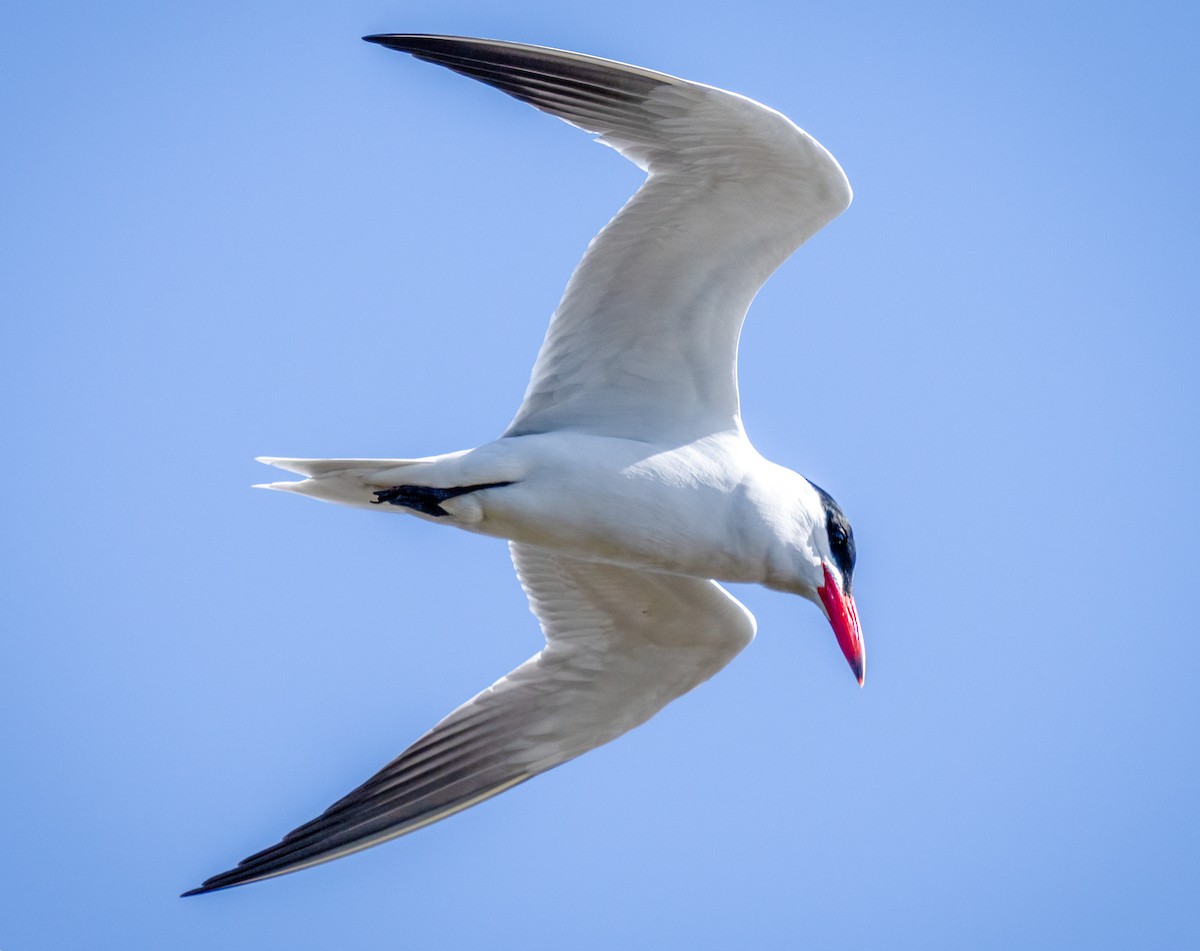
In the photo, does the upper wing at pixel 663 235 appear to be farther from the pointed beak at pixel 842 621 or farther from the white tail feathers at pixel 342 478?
the pointed beak at pixel 842 621

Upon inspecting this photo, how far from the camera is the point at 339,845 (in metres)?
6.58

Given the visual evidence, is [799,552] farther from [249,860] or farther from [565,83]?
[249,860]

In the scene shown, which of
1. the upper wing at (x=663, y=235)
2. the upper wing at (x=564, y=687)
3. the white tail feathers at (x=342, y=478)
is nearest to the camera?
the upper wing at (x=663, y=235)

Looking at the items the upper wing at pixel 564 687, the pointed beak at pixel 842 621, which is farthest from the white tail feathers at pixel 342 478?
the pointed beak at pixel 842 621

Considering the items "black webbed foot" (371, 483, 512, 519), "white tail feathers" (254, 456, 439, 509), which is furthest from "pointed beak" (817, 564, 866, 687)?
"white tail feathers" (254, 456, 439, 509)

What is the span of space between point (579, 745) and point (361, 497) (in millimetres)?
1522

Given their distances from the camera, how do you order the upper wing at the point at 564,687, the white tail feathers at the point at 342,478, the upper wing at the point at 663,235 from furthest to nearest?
the upper wing at the point at 564,687, the white tail feathers at the point at 342,478, the upper wing at the point at 663,235

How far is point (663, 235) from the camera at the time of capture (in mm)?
6215

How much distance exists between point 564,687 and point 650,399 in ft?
4.74

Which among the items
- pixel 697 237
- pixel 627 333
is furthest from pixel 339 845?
pixel 697 237

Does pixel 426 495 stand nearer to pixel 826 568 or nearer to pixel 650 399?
pixel 650 399

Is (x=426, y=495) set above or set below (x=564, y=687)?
above

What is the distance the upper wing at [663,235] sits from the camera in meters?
6.02

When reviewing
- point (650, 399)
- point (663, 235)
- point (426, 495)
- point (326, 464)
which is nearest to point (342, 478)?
point (326, 464)
